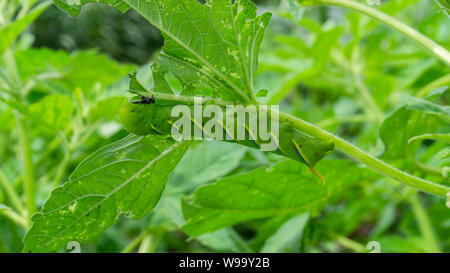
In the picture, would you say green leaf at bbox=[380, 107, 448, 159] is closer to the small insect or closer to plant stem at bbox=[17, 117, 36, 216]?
the small insect

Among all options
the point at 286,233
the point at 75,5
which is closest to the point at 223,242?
the point at 286,233

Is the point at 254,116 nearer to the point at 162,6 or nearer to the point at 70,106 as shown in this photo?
the point at 162,6

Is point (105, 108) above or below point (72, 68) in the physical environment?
below

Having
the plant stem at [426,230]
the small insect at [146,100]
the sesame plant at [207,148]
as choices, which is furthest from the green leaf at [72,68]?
the plant stem at [426,230]

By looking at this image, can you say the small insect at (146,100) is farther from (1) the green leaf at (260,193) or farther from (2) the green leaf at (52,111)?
(2) the green leaf at (52,111)

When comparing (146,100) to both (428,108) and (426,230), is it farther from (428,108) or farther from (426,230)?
(426,230)

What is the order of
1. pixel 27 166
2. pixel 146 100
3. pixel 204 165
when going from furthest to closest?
pixel 204 165, pixel 27 166, pixel 146 100

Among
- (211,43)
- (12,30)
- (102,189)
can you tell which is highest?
(12,30)

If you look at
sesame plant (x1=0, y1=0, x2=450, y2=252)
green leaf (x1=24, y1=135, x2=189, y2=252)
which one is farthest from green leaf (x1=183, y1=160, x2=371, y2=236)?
green leaf (x1=24, y1=135, x2=189, y2=252)
